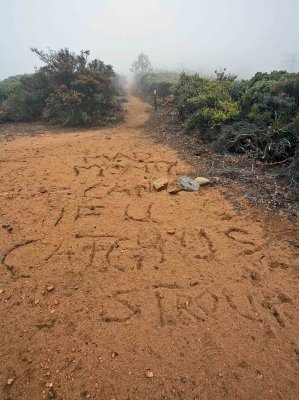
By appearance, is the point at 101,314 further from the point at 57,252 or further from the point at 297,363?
the point at 297,363

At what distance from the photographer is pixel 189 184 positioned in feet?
16.8

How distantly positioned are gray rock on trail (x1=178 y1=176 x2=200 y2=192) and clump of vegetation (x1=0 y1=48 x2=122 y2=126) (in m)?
5.78

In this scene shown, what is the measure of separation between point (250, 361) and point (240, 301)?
63 cm

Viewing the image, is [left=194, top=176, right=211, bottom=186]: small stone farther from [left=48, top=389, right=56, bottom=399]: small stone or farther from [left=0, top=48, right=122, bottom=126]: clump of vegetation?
[left=0, top=48, right=122, bottom=126]: clump of vegetation

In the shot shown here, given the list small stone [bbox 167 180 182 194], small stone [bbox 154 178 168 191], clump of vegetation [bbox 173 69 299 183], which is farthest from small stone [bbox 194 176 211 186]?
clump of vegetation [bbox 173 69 299 183]

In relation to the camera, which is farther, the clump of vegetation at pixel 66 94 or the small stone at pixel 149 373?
the clump of vegetation at pixel 66 94

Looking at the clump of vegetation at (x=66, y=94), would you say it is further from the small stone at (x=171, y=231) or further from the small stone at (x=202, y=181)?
the small stone at (x=171, y=231)

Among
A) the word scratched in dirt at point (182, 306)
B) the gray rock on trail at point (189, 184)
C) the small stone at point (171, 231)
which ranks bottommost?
the word scratched in dirt at point (182, 306)

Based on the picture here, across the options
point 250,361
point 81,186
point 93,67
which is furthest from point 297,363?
point 93,67

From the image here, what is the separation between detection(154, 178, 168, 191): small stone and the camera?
16.7 ft

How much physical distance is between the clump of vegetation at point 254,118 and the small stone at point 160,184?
1997 millimetres

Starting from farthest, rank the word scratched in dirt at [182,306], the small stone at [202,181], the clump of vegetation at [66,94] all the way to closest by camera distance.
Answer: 1. the clump of vegetation at [66,94]
2. the small stone at [202,181]
3. the word scratched in dirt at [182,306]

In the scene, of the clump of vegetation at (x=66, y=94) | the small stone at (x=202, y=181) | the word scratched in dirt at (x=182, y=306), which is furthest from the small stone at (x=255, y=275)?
the clump of vegetation at (x=66, y=94)

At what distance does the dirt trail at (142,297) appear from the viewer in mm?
2320
